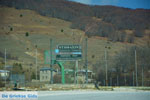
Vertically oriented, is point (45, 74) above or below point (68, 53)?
below

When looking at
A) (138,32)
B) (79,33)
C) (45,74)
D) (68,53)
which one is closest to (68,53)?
(68,53)

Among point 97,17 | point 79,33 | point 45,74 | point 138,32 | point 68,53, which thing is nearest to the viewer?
point 68,53

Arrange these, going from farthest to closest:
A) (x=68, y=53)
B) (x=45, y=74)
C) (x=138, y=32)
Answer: (x=138, y=32) < (x=45, y=74) < (x=68, y=53)

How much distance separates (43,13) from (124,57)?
10121cm

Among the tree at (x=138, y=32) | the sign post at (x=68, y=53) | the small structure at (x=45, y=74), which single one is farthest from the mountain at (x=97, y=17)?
the sign post at (x=68, y=53)

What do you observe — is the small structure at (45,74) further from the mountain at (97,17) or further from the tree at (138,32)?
the tree at (138,32)

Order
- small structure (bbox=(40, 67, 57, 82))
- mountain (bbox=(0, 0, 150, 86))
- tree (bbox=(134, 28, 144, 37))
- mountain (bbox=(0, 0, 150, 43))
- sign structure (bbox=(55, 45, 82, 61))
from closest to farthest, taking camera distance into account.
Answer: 1. sign structure (bbox=(55, 45, 82, 61))
2. mountain (bbox=(0, 0, 150, 86))
3. small structure (bbox=(40, 67, 57, 82))
4. tree (bbox=(134, 28, 144, 37))
5. mountain (bbox=(0, 0, 150, 43))

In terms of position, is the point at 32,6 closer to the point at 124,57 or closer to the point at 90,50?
the point at 90,50

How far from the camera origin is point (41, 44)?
97.8 metres

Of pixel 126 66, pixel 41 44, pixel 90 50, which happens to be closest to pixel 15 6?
pixel 41 44

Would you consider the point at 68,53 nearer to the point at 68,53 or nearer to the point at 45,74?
the point at 68,53

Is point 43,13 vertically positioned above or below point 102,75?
above

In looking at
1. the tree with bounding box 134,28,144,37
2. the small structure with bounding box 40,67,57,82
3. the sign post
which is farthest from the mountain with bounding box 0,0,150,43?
the sign post

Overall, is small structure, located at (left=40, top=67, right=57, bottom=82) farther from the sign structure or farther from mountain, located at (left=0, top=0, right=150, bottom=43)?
mountain, located at (left=0, top=0, right=150, bottom=43)
